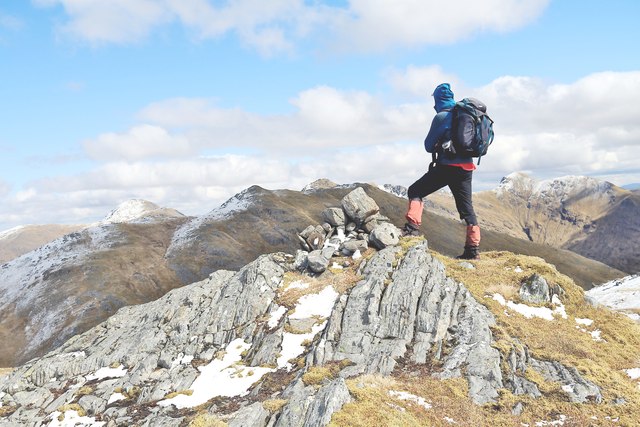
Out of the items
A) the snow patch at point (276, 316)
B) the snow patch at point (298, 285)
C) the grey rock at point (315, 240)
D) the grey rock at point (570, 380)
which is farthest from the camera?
the grey rock at point (315, 240)

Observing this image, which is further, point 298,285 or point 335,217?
point 335,217

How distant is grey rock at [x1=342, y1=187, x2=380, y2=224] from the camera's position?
2907 cm

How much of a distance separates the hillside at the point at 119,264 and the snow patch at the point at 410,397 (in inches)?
4258

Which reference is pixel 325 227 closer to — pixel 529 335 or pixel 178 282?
pixel 529 335

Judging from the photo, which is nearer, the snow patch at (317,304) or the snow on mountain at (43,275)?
the snow patch at (317,304)

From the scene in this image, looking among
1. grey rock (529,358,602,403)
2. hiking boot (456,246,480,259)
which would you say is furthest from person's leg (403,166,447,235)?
grey rock (529,358,602,403)

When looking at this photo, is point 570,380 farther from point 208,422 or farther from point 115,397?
point 115,397

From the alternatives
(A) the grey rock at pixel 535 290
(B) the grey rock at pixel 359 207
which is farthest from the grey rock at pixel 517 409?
(B) the grey rock at pixel 359 207

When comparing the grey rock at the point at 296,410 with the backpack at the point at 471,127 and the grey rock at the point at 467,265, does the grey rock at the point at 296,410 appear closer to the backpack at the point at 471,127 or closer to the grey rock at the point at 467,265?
the backpack at the point at 471,127

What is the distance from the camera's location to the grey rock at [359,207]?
29.1 metres

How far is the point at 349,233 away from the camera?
29766 mm

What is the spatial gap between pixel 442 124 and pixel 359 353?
1104 centimetres

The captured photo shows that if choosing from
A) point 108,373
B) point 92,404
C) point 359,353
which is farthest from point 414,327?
point 108,373

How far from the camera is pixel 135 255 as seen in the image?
458 ft
